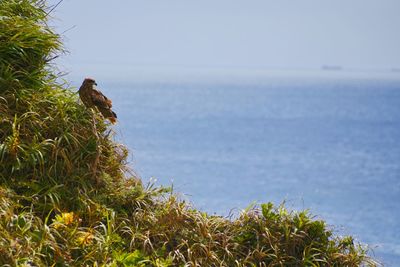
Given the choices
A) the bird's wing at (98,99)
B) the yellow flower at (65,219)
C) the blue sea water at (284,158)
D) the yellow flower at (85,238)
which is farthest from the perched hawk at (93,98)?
the yellow flower at (85,238)

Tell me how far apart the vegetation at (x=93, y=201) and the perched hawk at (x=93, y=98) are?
0.08m

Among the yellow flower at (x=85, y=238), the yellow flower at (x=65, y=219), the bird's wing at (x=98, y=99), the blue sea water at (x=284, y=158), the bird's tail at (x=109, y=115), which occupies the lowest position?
the blue sea water at (x=284, y=158)

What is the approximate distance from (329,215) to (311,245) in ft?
80.1

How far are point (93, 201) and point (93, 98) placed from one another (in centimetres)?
79

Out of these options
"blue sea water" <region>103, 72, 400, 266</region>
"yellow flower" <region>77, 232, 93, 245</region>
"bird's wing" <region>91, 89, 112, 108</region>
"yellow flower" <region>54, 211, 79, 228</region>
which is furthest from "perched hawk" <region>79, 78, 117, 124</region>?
"yellow flower" <region>77, 232, 93, 245</region>

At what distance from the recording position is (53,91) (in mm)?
6141

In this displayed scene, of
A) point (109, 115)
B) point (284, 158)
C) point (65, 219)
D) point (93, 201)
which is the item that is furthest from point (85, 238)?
point (284, 158)

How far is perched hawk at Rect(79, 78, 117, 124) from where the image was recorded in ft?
19.9

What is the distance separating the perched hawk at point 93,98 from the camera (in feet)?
19.9

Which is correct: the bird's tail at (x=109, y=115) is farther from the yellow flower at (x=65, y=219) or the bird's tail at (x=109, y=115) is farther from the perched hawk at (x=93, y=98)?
the yellow flower at (x=65, y=219)

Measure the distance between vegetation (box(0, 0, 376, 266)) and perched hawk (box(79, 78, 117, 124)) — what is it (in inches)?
3.3

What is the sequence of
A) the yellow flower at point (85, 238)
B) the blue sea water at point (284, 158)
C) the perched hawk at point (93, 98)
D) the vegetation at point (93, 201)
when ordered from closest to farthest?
the yellow flower at point (85, 238) → the vegetation at point (93, 201) → the perched hawk at point (93, 98) → the blue sea water at point (284, 158)

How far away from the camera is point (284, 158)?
52719mm

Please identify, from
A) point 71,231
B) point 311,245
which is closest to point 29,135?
point 71,231
